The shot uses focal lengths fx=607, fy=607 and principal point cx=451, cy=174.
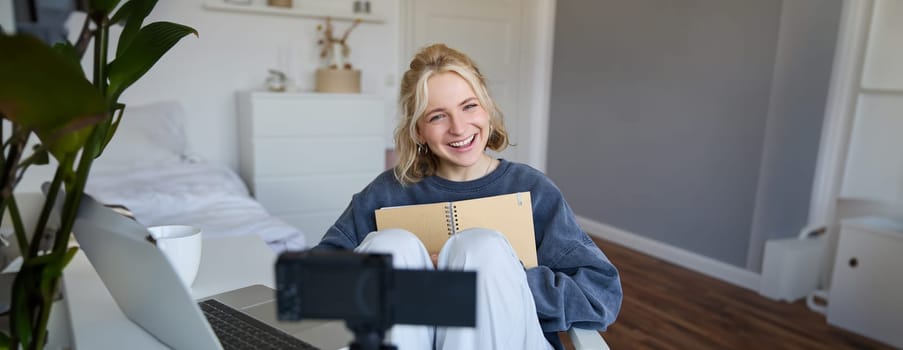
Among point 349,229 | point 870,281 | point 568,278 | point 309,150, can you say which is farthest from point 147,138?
point 870,281

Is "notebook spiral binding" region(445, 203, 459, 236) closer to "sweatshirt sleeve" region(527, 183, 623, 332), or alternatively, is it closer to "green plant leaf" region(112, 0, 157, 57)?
"sweatshirt sleeve" region(527, 183, 623, 332)

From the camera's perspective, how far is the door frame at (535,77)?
4340 millimetres

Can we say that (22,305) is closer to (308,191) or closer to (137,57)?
(137,57)

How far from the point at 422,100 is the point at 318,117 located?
2156 millimetres

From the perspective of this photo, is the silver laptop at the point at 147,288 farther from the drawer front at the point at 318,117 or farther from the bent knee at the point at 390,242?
the drawer front at the point at 318,117

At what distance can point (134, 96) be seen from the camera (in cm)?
321

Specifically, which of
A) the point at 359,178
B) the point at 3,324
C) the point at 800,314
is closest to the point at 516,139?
the point at 359,178

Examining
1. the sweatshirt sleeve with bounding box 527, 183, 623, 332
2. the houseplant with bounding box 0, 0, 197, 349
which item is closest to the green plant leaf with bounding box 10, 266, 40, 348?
the houseplant with bounding box 0, 0, 197, 349

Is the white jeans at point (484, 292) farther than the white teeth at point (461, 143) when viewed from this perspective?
No

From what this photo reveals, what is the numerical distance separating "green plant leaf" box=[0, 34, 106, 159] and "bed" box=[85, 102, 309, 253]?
1605 mm

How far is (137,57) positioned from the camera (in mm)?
585

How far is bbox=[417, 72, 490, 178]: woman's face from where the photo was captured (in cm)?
123

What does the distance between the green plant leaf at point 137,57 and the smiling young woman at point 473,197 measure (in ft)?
1.36

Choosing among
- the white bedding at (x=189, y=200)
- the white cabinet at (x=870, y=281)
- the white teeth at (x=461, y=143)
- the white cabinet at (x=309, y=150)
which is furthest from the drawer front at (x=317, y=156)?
the white cabinet at (x=870, y=281)
